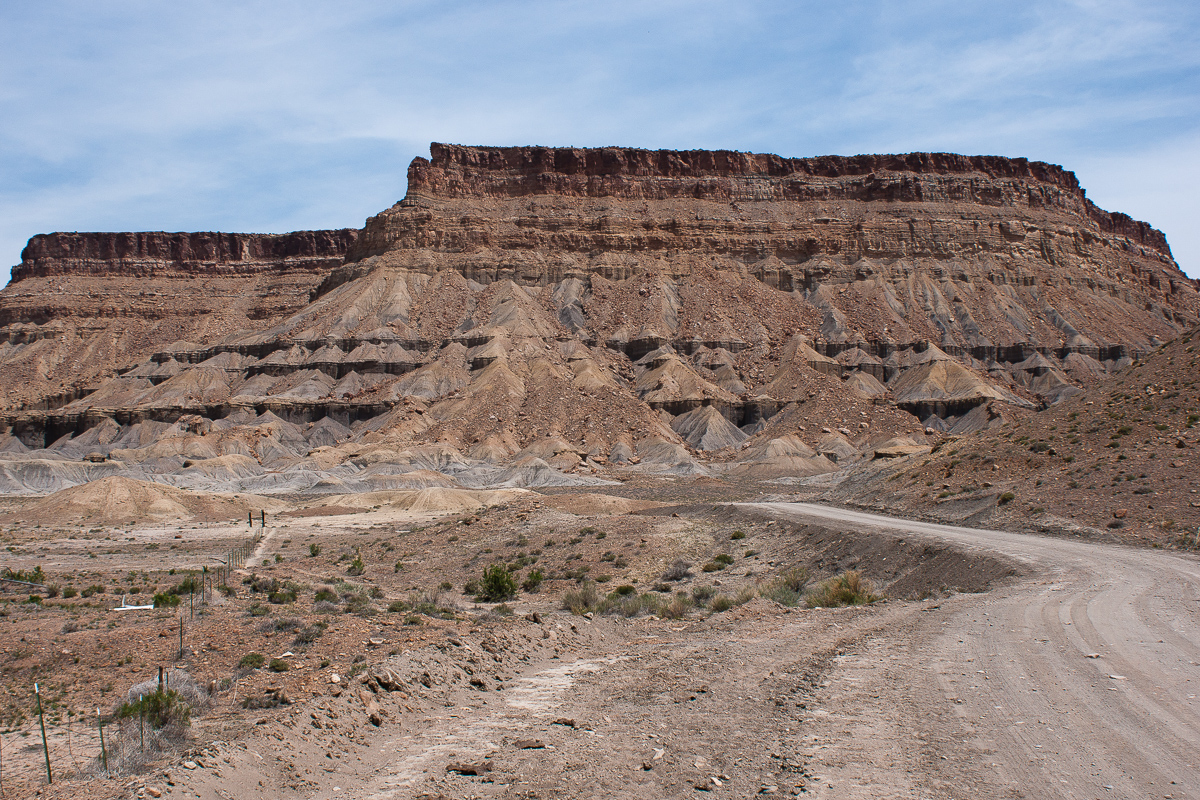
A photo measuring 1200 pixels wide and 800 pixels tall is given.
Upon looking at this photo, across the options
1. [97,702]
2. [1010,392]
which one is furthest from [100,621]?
[1010,392]

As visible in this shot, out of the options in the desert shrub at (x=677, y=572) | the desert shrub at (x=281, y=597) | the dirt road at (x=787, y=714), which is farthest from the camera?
the desert shrub at (x=677, y=572)

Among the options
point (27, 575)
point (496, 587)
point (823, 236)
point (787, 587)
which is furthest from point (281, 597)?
point (823, 236)

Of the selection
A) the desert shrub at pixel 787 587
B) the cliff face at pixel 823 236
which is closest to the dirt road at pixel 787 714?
the desert shrub at pixel 787 587

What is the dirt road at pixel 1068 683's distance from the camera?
762 centimetres

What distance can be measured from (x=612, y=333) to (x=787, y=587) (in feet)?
251

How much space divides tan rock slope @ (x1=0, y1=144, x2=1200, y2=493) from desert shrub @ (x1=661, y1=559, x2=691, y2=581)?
40.4 metres

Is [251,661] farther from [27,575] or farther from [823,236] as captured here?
[823,236]

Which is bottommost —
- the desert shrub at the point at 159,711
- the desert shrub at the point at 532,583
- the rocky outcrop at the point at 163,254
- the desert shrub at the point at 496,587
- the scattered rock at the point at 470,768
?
the desert shrub at the point at 532,583

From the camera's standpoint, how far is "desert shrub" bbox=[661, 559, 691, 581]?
23758 mm

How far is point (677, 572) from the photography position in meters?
23.9

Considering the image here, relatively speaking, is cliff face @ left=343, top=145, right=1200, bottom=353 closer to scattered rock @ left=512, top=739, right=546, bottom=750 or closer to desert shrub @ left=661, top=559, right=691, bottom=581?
desert shrub @ left=661, top=559, right=691, bottom=581

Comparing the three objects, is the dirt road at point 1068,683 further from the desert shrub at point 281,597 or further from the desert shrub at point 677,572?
the desert shrub at point 281,597

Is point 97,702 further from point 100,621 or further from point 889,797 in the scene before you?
point 889,797

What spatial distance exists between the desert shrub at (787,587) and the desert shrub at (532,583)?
19.3 feet
